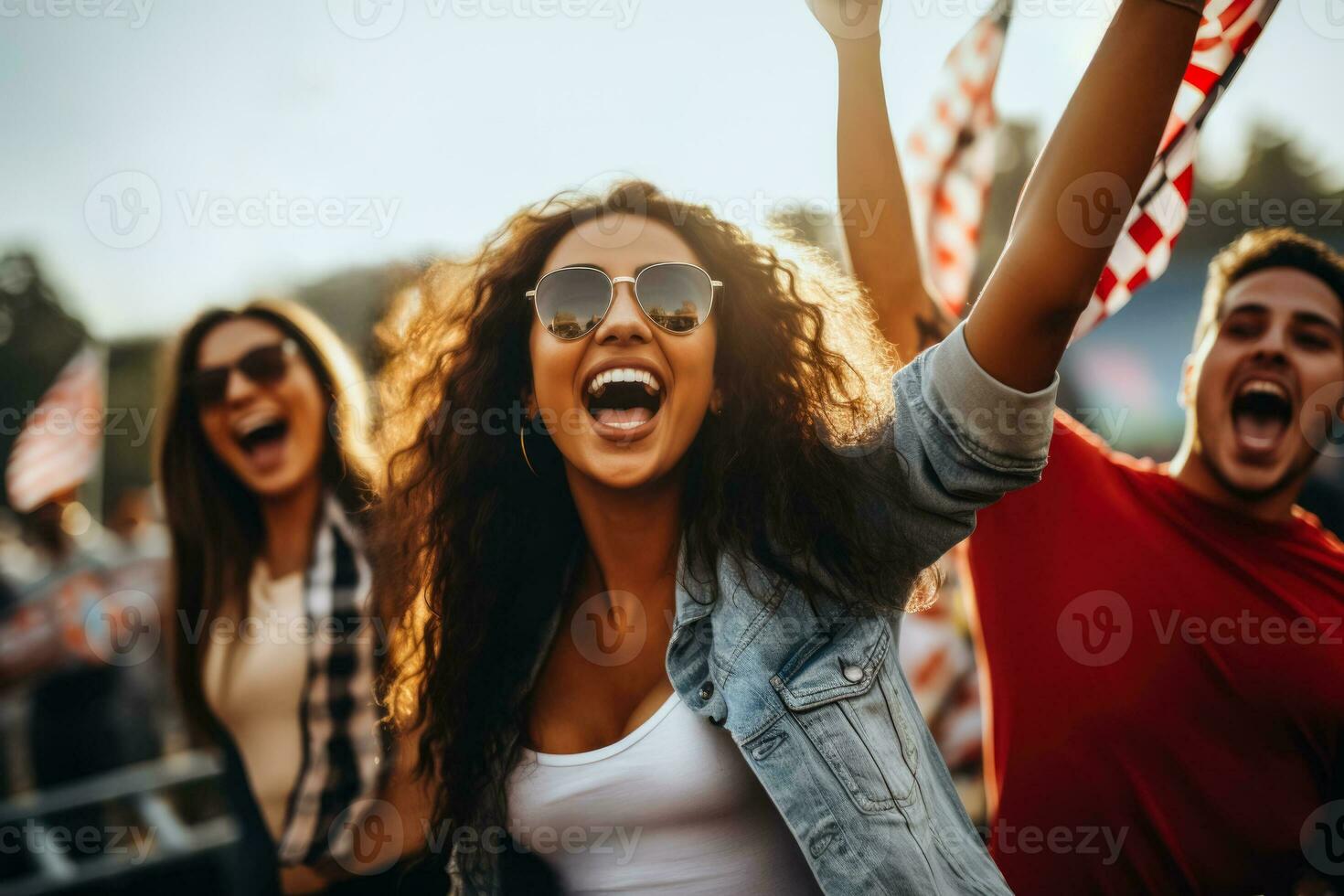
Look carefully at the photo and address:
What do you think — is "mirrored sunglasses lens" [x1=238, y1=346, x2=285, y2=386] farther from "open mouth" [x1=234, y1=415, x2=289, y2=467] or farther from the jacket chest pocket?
the jacket chest pocket

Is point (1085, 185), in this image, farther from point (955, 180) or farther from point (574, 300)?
point (955, 180)

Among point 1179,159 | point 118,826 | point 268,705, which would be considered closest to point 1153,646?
point 1179,159

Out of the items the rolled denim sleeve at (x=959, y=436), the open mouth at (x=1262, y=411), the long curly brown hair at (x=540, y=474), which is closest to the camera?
the rolled denim sleeve at (x=959, y=436)

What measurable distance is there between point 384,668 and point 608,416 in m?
0.85

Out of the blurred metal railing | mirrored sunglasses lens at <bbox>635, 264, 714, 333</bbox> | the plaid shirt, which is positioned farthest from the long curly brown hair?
the blurred metal railing

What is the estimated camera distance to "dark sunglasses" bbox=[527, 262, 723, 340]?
1696mm

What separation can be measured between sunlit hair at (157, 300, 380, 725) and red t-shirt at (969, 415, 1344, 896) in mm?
1927

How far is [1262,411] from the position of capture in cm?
250

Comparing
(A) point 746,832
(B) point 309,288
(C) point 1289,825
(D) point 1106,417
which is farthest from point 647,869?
(B) point 309,288

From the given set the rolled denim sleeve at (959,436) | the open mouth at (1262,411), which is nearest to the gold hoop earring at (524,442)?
the rolled denim sleeve at (959,436)

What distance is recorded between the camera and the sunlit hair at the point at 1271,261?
2545mm

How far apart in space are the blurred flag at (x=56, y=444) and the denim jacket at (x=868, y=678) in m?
3.62

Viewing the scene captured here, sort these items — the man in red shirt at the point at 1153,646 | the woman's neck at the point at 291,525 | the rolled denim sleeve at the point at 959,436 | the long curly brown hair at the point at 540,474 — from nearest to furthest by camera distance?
the rolled denim sleeve at the point at 959,436
the long curly brown hair at the point at 540,474
the man in red shirt at the point at 1153,646
the woman's neck at the point at 291,525

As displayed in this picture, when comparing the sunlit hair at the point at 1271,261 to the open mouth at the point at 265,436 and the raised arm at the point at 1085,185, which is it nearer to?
the raised arm at the point at 1085,185
